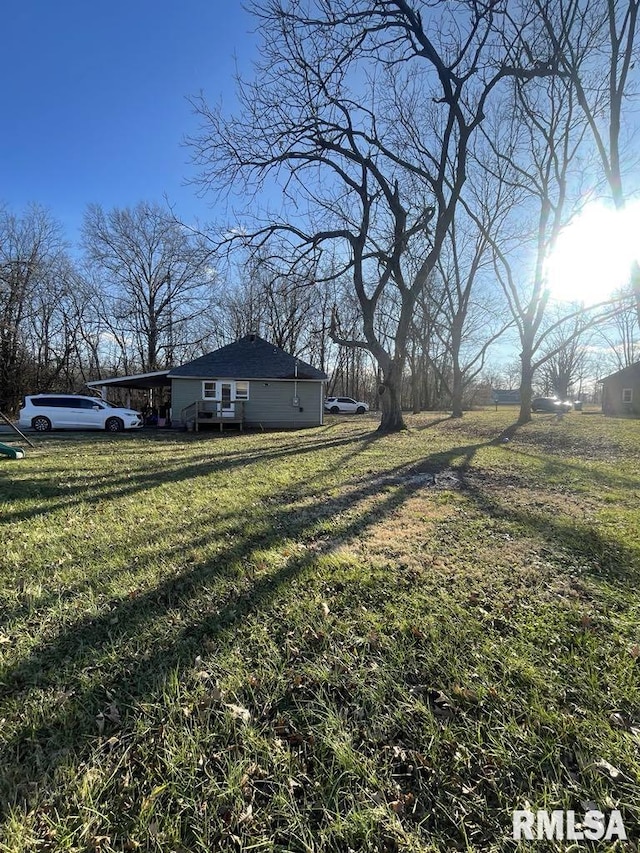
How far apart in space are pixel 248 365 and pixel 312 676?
17.3m

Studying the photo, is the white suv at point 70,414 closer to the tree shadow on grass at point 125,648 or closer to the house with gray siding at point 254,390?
the house with gray siding at point 254,390

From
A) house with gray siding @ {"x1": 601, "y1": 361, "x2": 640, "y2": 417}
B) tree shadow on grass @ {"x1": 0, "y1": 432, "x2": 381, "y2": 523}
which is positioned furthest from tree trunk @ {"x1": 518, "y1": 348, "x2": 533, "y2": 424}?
house with gray siding @ {"x1": 601, "y1": 361, "x2": 640, "y2": 417}

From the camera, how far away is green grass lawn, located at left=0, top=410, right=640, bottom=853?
148cm

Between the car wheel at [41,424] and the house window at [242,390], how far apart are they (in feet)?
25.0

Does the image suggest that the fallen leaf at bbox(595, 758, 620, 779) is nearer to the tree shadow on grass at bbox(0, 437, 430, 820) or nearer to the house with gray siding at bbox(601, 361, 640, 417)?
the tree shadow on grass at bbox(0, 437, 430, 820)

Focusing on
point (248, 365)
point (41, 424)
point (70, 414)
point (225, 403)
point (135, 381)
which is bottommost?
point (41, 424)

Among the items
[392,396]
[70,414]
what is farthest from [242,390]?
[392,396]

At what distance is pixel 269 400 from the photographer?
1809cm

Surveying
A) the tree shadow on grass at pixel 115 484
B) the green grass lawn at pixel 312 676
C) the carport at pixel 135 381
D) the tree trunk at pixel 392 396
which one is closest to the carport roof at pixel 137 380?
the carport at pixel 135 381

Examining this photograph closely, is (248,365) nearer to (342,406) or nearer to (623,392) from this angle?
(342,406)

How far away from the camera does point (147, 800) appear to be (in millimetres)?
1505

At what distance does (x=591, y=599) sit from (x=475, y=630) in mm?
1104

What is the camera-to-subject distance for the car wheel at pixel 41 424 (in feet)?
49.9

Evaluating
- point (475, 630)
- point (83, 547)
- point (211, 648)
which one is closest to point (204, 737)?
point (211, 648)
